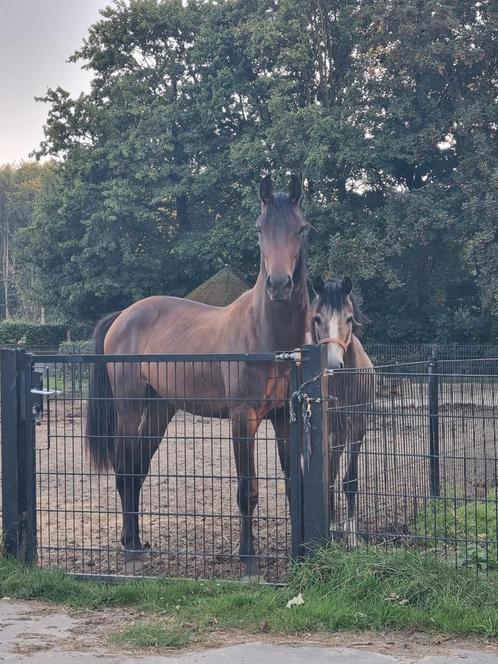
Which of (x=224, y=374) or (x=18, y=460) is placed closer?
(x=18, y=460)

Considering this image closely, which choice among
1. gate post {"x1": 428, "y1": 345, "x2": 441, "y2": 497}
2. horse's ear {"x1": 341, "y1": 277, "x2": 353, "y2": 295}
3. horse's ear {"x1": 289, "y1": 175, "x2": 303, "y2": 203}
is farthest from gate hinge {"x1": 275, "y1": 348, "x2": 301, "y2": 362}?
horse's ear {"x1": 341, "y1": 277, "x2": 353, "y2": 295}

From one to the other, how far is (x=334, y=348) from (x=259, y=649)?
10.9ft

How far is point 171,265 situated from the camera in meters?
33.1

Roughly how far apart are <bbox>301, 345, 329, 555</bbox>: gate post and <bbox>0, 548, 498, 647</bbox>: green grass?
0.15 meters

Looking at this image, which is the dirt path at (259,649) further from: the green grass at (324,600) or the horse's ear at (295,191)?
the horse's ear at (295,191)

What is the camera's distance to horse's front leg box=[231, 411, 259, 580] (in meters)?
5.64

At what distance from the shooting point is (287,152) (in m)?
28.2

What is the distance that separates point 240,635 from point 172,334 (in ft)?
11.2

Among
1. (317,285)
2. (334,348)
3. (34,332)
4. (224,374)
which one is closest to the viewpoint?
(224,374)

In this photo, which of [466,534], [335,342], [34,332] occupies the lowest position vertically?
[466,534]

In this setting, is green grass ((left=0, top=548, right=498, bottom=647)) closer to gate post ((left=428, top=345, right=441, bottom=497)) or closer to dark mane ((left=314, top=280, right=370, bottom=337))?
gate post ((left=428, top=345, right=441, bottom=497))

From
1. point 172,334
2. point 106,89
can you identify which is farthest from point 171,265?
point 172,334

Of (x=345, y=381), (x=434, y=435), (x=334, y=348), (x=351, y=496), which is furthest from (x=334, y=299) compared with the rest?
(x=351, y=496)

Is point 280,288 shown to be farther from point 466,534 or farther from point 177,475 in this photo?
point 466,534
